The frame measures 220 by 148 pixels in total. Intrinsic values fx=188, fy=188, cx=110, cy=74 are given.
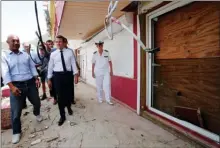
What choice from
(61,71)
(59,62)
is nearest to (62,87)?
(61,71)

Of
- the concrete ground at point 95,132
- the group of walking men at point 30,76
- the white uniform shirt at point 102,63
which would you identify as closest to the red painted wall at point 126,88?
the concrete ground at point 95,132

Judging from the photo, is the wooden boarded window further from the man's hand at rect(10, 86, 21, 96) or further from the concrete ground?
the man's hand at rect(10, 86, 21, 96)

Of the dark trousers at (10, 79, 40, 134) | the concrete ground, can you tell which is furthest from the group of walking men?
the concrete ground

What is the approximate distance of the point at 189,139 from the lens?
2811 mm

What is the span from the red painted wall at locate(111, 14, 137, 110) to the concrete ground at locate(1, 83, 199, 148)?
313 millimetres

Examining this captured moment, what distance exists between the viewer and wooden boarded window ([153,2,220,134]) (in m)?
2.54

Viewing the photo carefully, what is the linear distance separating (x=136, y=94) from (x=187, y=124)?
160cm

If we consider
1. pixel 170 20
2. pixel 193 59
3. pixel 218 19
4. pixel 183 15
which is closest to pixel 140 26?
pixel 170 20

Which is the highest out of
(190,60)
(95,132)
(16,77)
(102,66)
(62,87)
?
(190,60)

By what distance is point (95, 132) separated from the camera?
3.41 m

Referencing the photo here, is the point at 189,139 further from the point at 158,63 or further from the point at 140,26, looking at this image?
the point at 140,26

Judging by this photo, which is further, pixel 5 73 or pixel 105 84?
pixel 105 84

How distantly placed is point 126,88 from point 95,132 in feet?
6.03

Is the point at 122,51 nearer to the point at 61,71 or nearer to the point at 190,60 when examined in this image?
the point at 61,71
